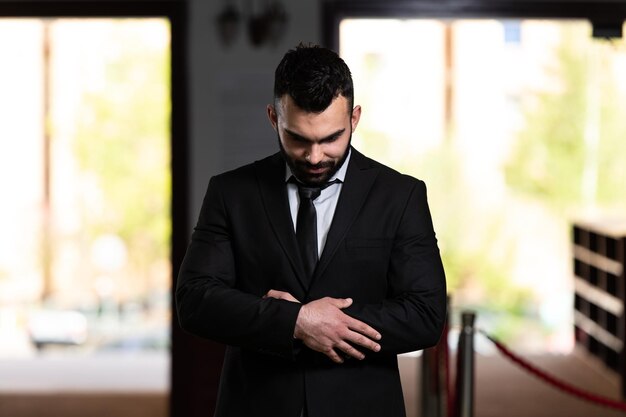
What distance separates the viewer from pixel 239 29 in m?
5.19

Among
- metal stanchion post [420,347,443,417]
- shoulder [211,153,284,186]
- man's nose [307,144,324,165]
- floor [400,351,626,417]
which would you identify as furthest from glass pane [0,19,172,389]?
man's nose [307,144,324,165]

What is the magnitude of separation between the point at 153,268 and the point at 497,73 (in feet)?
17.5

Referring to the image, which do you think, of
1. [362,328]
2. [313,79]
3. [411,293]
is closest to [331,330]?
[362,328]

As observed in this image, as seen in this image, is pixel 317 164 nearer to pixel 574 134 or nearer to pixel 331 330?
pixel 331 330

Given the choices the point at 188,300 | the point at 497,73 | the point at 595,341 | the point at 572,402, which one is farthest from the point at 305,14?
the point at 497,73

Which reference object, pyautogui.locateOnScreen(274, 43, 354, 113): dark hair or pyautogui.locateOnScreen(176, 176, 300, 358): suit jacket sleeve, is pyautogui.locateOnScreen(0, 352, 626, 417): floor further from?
pyautogui.locateOnScreen(274, 43, 354, 113): dark hair

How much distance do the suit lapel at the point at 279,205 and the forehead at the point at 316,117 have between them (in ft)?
0.65

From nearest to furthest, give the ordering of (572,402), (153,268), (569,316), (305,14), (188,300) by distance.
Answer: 1. (188,300)
2. (305,14)
3. (572,402)
4. (569,316)
5. (153,268)

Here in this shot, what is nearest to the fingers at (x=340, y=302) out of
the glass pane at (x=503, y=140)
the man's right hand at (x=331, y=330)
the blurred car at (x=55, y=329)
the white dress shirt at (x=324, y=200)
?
the man's right hand at (x=331, y=330)

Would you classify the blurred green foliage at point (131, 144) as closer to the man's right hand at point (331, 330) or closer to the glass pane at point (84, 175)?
the glass pane at point (84, 175)

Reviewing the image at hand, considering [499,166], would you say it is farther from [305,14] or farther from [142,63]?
[305,14]

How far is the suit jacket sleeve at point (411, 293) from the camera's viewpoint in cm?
191

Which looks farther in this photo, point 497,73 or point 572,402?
point 497,73

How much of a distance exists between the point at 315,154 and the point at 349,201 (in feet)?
0.52
